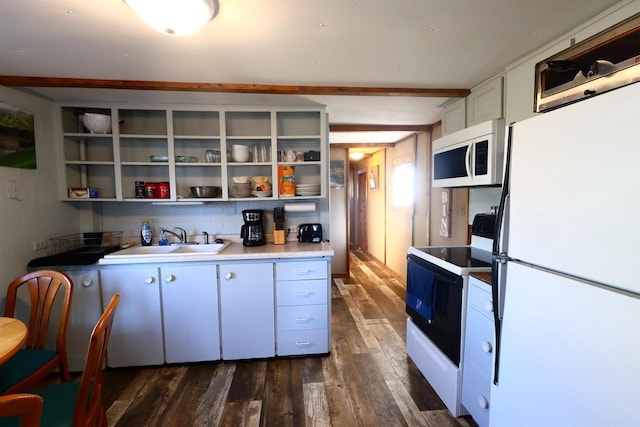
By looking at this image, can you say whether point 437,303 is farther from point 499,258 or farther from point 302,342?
point 302,342

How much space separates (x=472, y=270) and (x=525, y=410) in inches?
28.8

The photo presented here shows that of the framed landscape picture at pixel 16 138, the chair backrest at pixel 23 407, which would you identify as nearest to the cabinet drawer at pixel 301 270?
the chair backrest at pixel 23 407

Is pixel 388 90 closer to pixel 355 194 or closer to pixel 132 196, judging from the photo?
pixel 132 196

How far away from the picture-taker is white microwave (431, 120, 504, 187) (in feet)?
5.79

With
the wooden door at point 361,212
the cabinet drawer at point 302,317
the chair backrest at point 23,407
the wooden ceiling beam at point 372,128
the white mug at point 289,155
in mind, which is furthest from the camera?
the wooden door at point 361,212

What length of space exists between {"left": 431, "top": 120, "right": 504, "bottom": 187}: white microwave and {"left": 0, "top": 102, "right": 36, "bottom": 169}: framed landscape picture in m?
3.31

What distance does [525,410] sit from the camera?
43.0 inches

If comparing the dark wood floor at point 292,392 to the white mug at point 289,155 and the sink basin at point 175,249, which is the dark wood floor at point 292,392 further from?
the white mug at point 289,155

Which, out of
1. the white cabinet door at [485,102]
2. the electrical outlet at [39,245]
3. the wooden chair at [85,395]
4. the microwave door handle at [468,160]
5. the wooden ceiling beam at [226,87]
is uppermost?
the wooden ceiling beam at [226,87]

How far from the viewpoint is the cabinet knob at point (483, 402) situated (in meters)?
1.52

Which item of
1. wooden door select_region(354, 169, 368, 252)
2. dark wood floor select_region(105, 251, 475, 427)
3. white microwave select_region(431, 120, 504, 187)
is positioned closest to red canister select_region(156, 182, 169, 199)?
dark wood floor select_region(105, 251, 475, 427)

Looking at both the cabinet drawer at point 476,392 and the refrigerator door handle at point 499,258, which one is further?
the cabinet drawer at point 476,392

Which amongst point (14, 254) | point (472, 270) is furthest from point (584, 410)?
point (14, 254)

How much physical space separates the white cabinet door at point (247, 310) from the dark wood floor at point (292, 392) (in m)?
0.14
